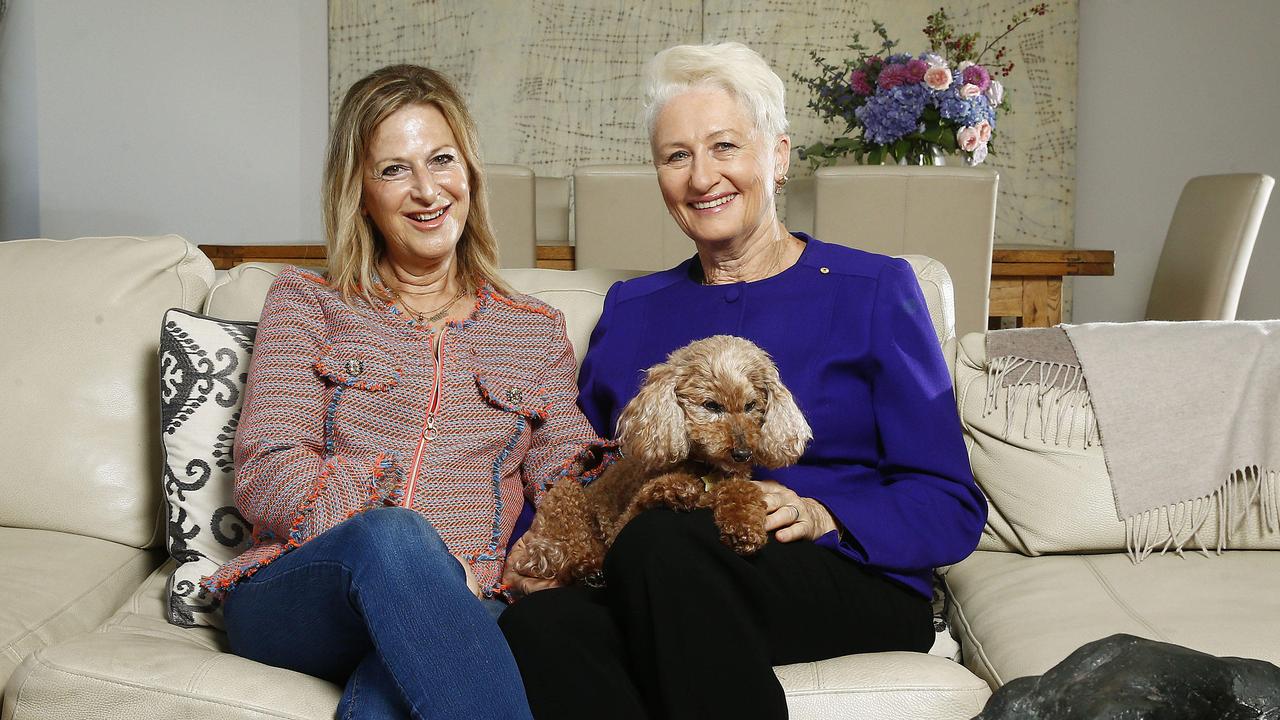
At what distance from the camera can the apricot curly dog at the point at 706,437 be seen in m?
1.43

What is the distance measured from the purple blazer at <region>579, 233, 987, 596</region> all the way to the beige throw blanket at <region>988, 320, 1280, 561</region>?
36 centimetres

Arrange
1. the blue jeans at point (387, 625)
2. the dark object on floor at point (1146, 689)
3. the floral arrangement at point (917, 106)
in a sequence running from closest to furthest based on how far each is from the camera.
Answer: the dark object on floor at point (1146, 689), the blue jeans at point (387, 625), the floral arrangement at point (917, 106)

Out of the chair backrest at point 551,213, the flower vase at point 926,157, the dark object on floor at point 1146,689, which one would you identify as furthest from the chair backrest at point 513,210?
the dark object on floor at point 1146,689

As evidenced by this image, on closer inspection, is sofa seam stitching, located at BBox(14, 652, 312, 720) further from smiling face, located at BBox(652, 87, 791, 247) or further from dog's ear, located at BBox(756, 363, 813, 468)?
smiling face, located at BBox(652, 87, 791, 247)

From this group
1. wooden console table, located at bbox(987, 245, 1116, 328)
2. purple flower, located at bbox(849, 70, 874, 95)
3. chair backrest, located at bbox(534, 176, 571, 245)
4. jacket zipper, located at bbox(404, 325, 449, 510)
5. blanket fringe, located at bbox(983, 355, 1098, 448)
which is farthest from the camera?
chair backrest, located at bbox(534, 176, 571, 245)

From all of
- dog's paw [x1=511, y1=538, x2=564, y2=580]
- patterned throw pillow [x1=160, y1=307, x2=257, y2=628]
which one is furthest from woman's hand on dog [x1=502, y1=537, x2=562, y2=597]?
patterned throw pillow [x1=160, y1=307, x2=257, y2=628]

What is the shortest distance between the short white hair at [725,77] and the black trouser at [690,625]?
2.34 ft

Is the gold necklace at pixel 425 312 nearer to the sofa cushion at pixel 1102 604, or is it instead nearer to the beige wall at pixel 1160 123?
the sofa cushion at pixel 1102 604

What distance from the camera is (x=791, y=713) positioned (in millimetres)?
1316

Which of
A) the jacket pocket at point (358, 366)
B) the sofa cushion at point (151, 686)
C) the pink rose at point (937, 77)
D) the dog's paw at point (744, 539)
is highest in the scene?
the pink rose at point (937, 77)

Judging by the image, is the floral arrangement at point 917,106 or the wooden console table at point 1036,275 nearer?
the wooden console table at point 1036,275

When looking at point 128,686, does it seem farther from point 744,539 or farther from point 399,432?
point 744,539

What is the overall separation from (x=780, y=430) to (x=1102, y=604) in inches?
22.9

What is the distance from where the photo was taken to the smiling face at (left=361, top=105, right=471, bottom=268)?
1.73m
